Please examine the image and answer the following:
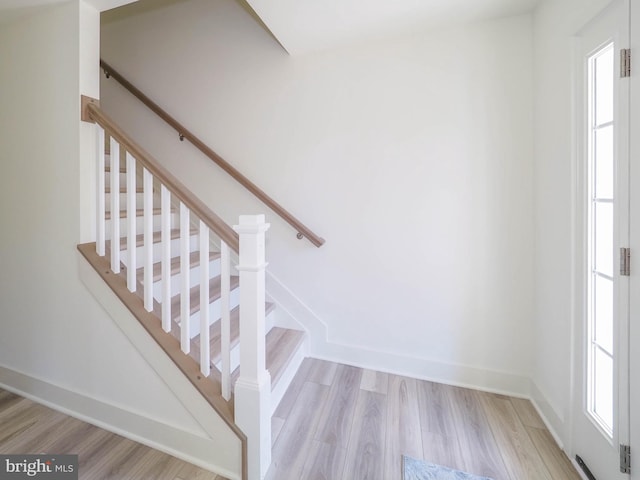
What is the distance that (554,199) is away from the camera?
1.56 meters

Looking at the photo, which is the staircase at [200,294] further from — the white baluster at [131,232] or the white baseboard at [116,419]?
the white baseboard at [116,419]

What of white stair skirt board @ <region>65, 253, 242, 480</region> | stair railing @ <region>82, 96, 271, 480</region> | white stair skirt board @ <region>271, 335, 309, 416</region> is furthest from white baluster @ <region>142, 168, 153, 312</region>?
white stair skirt board @ <region>271, 335, 309, 416</region>

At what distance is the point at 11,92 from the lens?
5.70 feet


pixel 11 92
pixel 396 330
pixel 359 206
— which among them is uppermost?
pixel 11 92

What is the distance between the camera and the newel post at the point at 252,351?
1245 mm

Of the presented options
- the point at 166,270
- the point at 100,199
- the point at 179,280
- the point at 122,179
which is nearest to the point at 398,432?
the point at 166,270

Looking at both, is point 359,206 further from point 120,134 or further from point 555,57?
point 120,134

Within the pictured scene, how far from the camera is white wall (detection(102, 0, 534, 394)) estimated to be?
1.86 metres

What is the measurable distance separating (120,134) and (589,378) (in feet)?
8.35

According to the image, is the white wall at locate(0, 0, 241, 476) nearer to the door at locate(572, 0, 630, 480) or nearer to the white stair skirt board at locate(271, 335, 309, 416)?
the white stair skirt board at locate(271, 335, 309, 416)

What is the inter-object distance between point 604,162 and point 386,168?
1123mm

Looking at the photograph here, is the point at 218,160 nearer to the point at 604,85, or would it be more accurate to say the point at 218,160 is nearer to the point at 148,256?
the point at 148,256

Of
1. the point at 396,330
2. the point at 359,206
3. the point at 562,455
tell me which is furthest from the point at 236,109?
the point at 562,455

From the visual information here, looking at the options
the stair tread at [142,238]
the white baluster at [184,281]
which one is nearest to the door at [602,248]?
the white baluster at [184,281]
